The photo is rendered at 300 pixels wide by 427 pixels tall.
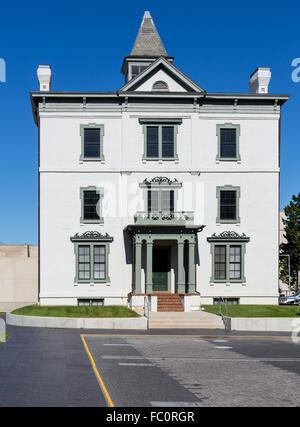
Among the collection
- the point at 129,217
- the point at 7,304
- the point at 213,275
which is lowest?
the point at 7,304

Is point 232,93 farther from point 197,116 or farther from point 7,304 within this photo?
point 7,304

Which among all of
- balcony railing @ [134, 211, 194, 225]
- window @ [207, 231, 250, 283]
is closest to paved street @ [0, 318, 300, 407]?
balcony railing @ [134, 211, 194, 225]

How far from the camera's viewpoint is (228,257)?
1518 inches

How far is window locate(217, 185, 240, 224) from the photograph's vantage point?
127 feet

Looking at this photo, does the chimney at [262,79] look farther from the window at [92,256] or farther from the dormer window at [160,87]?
the window at [92,256]

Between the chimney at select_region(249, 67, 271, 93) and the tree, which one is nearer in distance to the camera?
the chimney at select_region(249, 67, 271, 93)

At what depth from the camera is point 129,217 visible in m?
37.9

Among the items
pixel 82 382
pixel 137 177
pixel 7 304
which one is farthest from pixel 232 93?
pixel 82 382

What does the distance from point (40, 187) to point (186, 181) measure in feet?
30.9

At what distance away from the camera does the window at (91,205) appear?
3794 cm

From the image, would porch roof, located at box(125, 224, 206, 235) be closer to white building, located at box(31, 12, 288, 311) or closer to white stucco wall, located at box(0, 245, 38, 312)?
white building, located at box(31, 12, 288, 311)

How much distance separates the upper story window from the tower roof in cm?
751

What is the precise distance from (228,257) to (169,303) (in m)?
5.52

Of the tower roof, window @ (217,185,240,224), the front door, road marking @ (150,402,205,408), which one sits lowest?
road marking @ (150,402,205,408)
